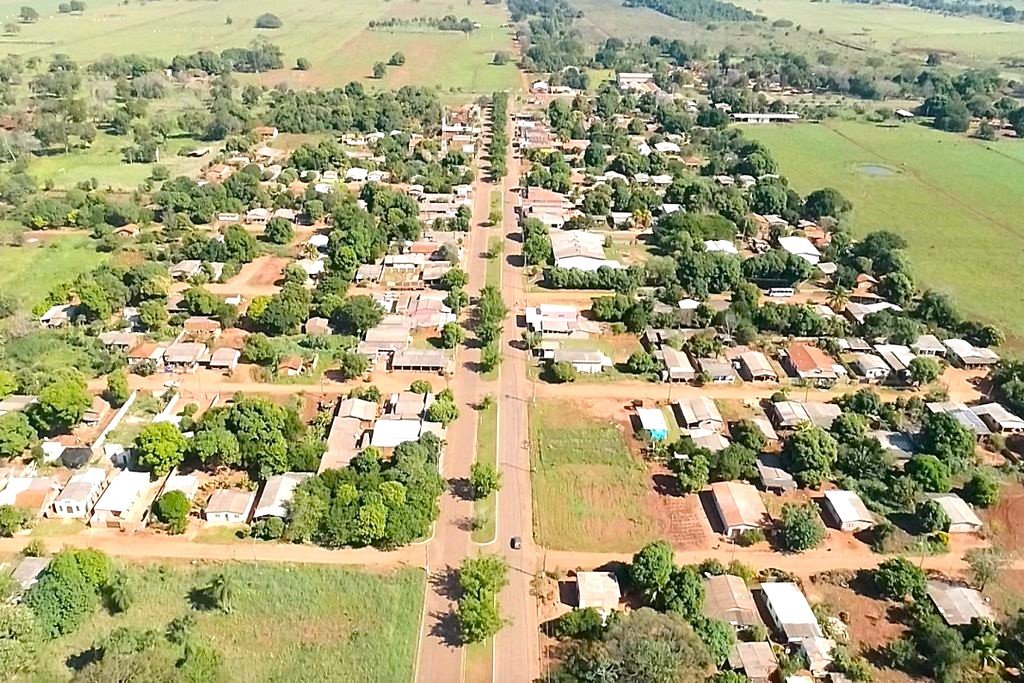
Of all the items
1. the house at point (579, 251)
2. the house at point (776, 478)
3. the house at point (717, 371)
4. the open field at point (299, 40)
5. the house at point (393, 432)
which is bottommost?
the house at point (776, 478)

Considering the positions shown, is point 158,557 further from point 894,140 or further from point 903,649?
point 894,140

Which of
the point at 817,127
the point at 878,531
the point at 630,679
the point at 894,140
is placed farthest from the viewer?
the point at 817,127

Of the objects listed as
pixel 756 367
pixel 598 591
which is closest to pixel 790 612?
pixel 598 591

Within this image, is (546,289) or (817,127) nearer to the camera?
(546,289)

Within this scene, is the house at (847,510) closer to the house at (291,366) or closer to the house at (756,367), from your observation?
the house at (756,367)

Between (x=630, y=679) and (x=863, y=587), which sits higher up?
(x=630, y=679)

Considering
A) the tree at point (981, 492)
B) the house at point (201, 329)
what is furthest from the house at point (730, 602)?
the house at point (201, 329)

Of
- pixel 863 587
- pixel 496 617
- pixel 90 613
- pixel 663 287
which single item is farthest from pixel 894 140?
pixel 90 613
